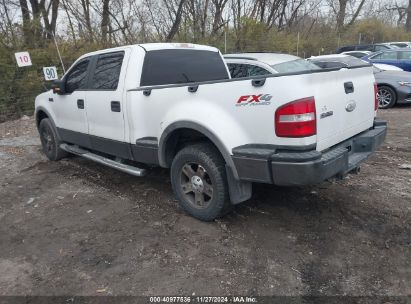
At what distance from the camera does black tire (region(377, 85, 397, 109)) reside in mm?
10378

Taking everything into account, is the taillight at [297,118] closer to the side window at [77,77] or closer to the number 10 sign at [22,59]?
the side window at [77,77]

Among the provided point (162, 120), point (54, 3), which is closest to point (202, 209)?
point (162, 120)

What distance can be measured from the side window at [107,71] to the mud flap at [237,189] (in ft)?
6.54

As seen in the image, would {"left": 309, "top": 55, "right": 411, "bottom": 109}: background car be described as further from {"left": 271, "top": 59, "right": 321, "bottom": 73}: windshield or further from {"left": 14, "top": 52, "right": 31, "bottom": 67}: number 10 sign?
{"left": 14, "top": 52, "right": 31, "bottom": 67}: number 10 sign

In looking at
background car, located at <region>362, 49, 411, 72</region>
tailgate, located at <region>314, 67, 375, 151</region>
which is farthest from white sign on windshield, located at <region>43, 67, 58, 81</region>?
background car, located at <region>362, 49, 411, 72</region>

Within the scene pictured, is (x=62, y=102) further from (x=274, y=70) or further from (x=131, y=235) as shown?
(x=274, y=70)

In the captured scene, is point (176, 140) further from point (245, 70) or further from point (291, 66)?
point (291, 66)

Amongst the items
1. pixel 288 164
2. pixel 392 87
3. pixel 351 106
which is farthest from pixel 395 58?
pixel 288 164

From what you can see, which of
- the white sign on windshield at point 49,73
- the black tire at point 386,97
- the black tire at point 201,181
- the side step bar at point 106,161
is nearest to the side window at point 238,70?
the side step bar at point 106,161

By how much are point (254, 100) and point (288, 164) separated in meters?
0.62

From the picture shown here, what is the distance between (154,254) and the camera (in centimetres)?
356

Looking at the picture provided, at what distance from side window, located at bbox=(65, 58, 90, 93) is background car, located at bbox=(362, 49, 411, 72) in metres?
11.7

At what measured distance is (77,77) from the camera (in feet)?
18.6

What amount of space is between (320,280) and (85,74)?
→ 4.13m
